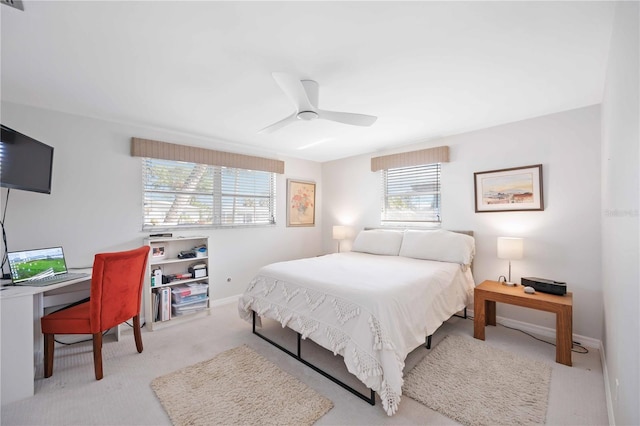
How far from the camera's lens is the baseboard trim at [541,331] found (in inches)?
102

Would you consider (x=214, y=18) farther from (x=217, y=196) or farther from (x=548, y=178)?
(x=548, y=178)

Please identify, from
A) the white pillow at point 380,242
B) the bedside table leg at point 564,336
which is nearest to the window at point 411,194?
the white pillow at point 380,242

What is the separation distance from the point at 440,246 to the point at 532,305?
104 centimetres

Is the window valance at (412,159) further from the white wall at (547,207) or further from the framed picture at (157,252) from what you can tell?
the framed picture at (157,252)

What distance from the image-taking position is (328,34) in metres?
1.61

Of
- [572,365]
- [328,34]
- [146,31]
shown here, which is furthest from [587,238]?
[146,31]

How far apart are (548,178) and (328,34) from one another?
282 centimetres

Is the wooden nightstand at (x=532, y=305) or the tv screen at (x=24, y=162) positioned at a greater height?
the tv screen at (x=24, y=162)

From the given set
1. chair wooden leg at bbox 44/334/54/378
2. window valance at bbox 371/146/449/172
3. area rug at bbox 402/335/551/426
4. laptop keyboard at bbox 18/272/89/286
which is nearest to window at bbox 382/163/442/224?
window valance at bbox 371/146/449/172

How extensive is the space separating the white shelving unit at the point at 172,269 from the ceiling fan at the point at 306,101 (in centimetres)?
207

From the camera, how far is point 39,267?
2.39 meters

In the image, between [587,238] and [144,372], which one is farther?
[587,238]

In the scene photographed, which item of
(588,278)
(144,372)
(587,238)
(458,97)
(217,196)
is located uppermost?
(458,97)

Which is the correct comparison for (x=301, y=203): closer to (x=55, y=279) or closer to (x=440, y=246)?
(x=440, y=246)
